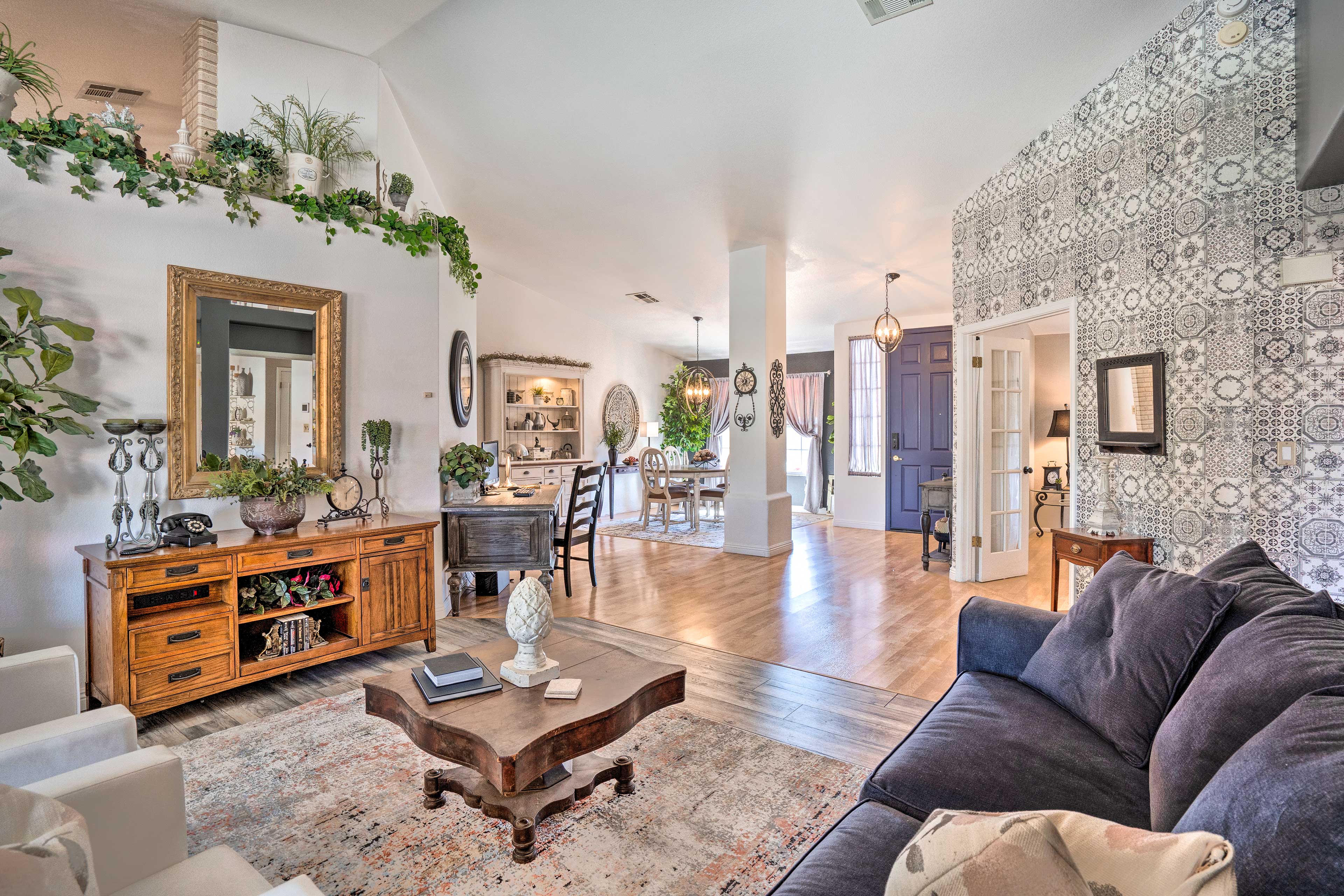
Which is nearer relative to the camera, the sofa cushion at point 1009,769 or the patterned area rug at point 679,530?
the sofa cushion at point 1009,769

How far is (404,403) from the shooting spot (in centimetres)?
427

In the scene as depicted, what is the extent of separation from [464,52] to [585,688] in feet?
13.6

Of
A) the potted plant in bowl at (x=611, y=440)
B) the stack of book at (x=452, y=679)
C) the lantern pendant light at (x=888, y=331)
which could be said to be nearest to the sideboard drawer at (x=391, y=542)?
the stack of book at (x=452, y=679)

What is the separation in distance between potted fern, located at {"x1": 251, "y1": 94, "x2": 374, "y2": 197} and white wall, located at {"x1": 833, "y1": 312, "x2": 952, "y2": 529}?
6.20 meters

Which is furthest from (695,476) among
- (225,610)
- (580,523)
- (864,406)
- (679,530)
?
(225,610)

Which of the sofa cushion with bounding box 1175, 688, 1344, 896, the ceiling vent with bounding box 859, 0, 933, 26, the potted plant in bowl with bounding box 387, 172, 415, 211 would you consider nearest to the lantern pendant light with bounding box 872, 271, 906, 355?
the ceiling vent with bounding box 859, 0, 933, 26

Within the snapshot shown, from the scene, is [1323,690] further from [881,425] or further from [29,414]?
[881,425]

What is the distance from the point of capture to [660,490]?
8.24 metres

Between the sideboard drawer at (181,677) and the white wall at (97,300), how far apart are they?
581mm

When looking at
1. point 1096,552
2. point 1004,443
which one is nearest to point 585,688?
point 1096,552

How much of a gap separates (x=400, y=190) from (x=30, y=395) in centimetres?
262

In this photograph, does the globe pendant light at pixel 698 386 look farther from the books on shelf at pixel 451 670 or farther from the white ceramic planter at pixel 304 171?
the books on shelf at pixel 451 670

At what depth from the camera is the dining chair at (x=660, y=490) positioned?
8133mm

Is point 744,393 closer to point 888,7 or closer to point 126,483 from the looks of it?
point 888,7
